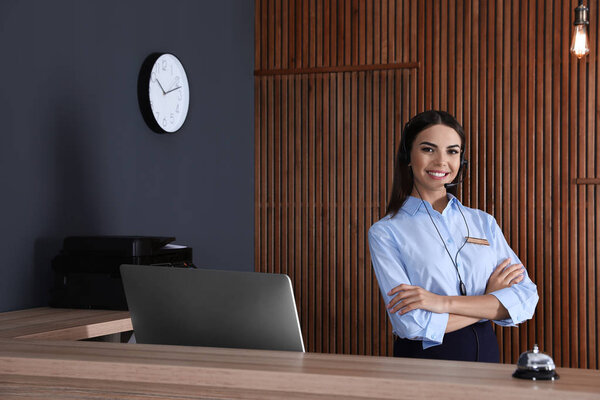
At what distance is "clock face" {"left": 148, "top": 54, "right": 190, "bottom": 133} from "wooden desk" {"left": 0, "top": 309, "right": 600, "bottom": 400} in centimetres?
262

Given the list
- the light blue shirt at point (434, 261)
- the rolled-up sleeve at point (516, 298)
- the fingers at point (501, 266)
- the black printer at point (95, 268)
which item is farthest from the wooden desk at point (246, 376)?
the black printer at point (95, 268)

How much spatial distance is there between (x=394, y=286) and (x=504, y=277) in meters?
0.41

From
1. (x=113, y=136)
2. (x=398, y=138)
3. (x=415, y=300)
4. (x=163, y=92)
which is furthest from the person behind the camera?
(x=398, y=138)

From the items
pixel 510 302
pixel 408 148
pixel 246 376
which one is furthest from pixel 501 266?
pixel 246 376

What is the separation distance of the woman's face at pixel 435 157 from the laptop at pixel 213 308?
1.14 meters

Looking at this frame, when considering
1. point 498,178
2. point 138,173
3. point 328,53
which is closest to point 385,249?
point 138,173

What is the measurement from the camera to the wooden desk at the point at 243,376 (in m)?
1.35

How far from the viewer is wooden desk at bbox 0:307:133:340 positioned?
261 centimetres

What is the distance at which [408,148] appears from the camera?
2.80 metres

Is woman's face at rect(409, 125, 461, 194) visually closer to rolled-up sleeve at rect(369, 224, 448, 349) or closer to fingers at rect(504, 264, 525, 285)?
rolled-up sleeve at rect(369, 224, 448, 349)

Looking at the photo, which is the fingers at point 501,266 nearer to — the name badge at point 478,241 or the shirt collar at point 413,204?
the name badge at point 478,241

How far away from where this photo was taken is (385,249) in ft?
8.66

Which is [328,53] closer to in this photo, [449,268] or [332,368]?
[449,268]

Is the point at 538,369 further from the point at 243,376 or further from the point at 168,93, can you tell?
the point at 168,93
